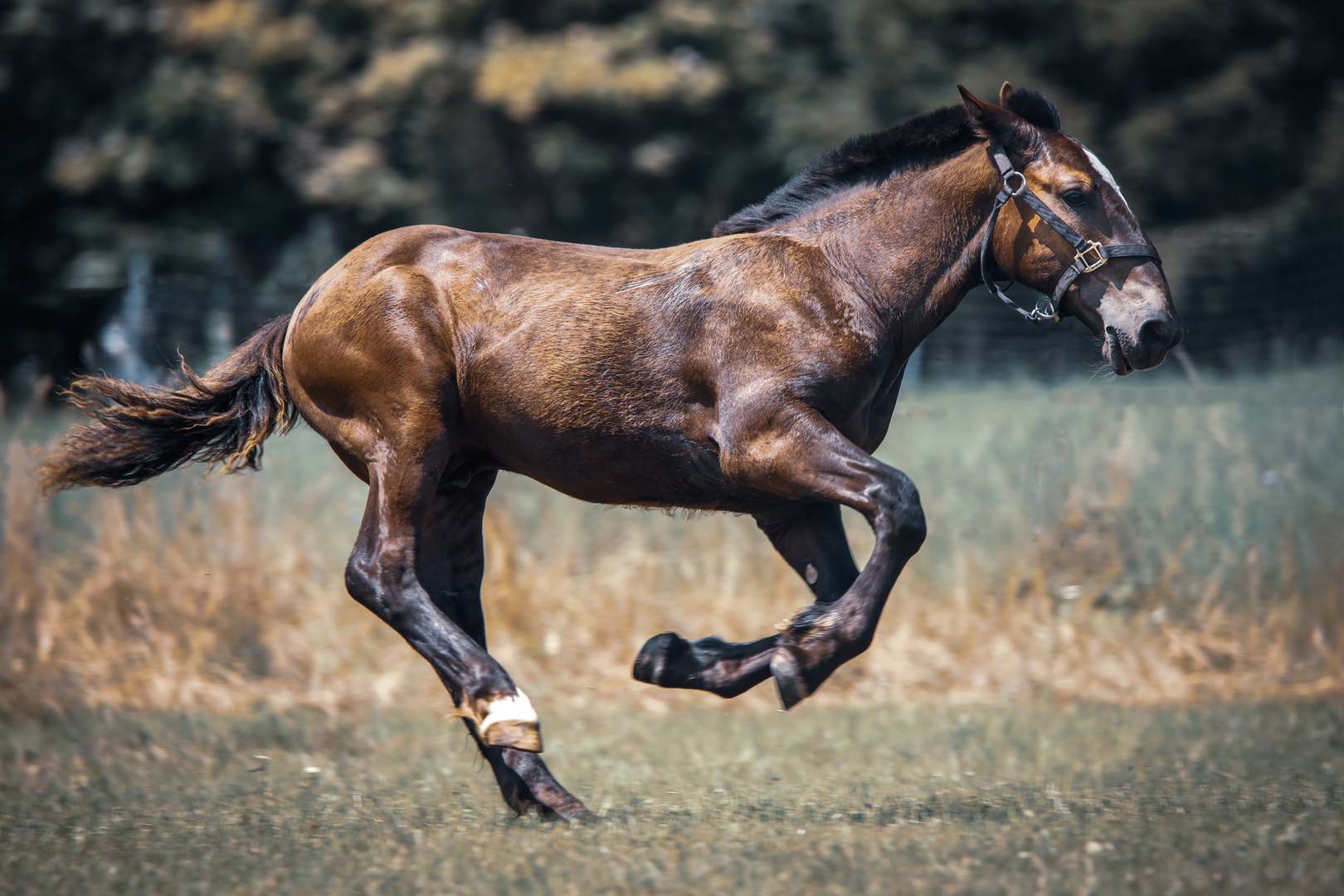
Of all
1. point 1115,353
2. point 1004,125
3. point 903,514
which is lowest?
point 903,514

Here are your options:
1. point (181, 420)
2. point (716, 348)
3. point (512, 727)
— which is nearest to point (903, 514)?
point (716, 348)

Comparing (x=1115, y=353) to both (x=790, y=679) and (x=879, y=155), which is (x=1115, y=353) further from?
(x=790, y=679)

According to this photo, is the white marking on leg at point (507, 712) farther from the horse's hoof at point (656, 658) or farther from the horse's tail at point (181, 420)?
the horse's tail at point (181, 420)

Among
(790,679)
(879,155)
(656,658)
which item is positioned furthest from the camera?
(879,155)

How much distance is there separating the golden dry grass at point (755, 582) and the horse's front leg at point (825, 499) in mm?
3479

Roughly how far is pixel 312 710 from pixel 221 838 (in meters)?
2.75

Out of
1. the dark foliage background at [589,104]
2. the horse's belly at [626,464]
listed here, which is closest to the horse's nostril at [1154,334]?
the horse's belly at [626,464]

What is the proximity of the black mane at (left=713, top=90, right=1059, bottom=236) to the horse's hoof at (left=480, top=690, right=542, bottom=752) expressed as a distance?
193cm

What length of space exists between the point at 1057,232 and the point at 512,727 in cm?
243

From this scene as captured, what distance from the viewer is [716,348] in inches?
170

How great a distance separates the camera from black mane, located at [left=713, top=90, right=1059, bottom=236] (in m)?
4.35

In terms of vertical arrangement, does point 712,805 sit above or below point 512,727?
below

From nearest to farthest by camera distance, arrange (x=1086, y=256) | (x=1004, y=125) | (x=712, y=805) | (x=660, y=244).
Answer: (x=1086, y=256), (x=1004, y=125), (x=712, y=805), (x=660, y=244)

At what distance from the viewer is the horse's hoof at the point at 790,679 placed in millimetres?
3814
